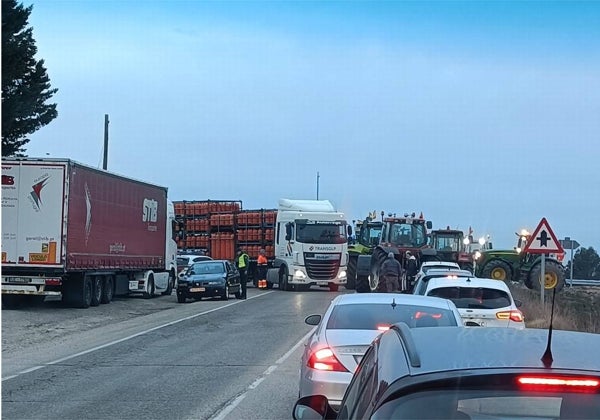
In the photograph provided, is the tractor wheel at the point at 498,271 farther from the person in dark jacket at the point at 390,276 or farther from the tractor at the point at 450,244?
the person in dark jacket at the point at 390,276

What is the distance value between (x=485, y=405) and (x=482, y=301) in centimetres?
1084

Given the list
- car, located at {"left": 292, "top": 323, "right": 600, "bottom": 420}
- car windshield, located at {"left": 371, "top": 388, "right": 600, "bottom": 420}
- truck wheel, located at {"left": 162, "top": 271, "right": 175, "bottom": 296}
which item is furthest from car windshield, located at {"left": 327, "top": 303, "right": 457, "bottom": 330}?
truck wheel, located at {"left": 162, "top": 271, "right": 175, "bottom": 296}

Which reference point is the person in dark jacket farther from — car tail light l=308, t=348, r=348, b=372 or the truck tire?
car tail light l=308, t=348, r=348, b=372

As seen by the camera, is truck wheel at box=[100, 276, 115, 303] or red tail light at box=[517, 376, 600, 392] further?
truck wheel at box=[100, 276, 115, 303]

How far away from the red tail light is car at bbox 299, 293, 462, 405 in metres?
5.23

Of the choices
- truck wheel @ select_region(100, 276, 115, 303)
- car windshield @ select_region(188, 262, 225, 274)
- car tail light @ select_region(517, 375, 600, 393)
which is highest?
car tail light @ select_region(517, 375, 600, 393)

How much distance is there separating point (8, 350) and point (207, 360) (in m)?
4.61

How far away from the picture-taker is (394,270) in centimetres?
2320

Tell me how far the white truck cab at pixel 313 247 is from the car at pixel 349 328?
2746 cm

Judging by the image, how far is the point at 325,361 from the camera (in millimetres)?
8719

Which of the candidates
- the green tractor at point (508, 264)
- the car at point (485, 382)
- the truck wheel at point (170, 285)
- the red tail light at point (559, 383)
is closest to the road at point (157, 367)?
the car at point (485, 382)

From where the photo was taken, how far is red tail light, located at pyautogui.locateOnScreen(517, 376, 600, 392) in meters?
3.32

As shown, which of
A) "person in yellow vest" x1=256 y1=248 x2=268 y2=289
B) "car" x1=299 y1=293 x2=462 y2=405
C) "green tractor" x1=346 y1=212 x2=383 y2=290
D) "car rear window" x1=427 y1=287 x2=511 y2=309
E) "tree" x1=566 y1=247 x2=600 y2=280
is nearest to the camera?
"car" x1=299 y1=293 x2=462 y2=405

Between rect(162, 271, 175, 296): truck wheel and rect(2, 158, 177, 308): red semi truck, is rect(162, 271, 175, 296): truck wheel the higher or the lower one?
the lower one
